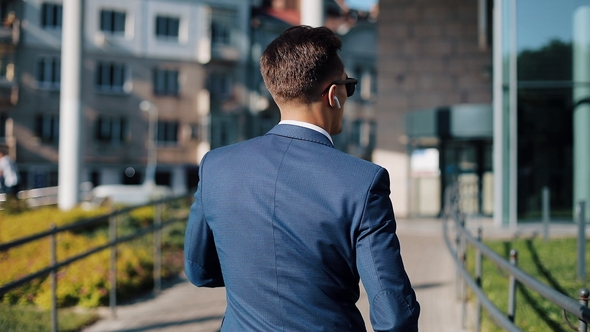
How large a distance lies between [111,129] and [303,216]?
45.2m

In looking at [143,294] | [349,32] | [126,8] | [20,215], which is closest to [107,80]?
[126,8]

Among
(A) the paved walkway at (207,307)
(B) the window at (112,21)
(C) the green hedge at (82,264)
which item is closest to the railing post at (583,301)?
(A) the paved walkway at (207,307)

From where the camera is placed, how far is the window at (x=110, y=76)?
1785 inches

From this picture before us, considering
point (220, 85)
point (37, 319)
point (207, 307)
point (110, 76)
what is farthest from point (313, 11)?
point (220, 85)

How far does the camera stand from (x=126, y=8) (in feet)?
150

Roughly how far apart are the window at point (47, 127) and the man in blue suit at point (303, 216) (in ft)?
146

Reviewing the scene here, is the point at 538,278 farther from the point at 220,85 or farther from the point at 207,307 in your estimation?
the point at 220,85

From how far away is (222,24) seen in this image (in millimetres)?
47969

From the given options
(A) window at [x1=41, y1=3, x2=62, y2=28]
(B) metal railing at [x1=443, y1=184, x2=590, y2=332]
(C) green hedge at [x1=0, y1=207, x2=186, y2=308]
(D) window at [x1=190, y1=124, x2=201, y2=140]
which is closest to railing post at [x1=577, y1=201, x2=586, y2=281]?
(B) metal railing at [x1=443, y1=184, x2=590, y2=332]

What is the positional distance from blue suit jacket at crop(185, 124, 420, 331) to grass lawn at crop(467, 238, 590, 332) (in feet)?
11.8

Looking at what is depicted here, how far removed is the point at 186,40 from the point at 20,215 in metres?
34.5

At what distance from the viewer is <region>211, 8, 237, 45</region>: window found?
47625mm

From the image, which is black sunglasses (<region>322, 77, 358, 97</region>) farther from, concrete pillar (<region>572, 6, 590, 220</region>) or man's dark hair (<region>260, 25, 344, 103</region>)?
concrete pillar (<region>572, 6, 590, 220</region>)

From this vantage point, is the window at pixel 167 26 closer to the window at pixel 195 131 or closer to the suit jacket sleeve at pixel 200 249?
the window at pixel 195 131
